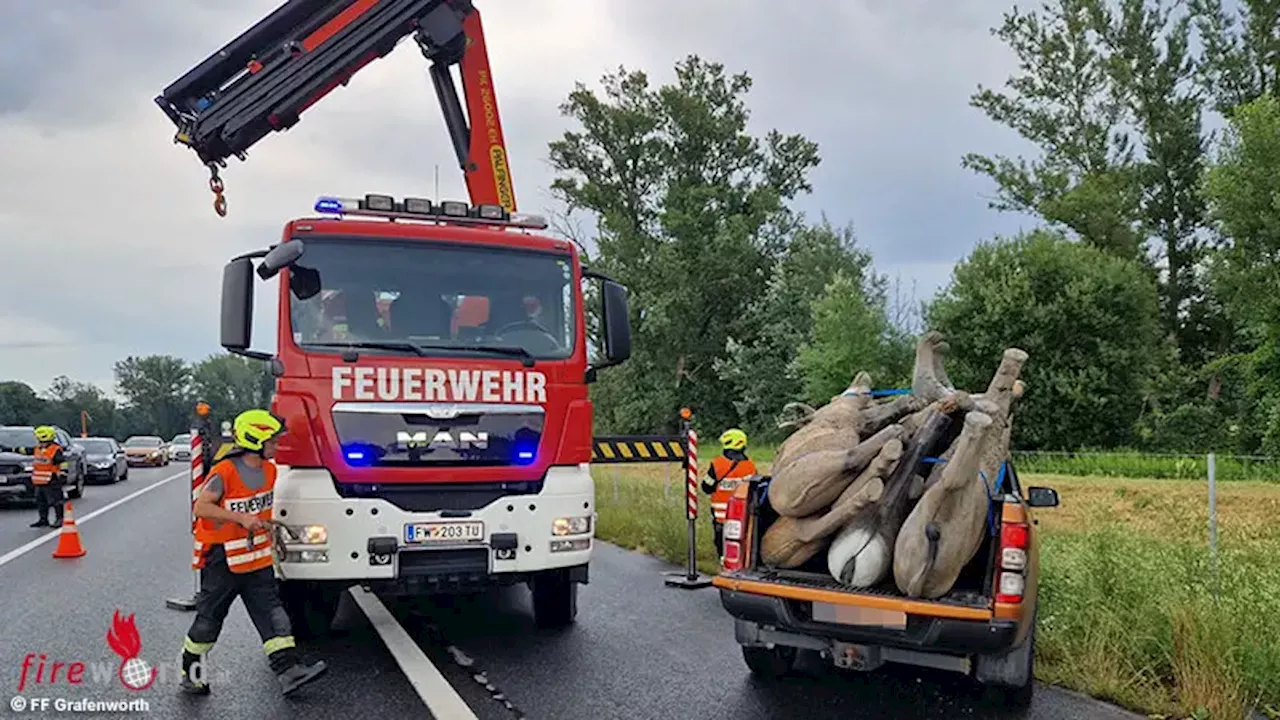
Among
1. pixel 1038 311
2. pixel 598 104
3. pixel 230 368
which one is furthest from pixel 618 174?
pixel 230 368

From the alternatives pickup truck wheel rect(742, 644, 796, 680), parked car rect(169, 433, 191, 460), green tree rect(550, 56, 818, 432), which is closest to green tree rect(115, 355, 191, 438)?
parked car rect(169, 433, 191, 460)

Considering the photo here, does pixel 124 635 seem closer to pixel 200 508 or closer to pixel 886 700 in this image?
pixel 200 508

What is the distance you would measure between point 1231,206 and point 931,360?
26.8 meters

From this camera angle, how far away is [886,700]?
217 inches

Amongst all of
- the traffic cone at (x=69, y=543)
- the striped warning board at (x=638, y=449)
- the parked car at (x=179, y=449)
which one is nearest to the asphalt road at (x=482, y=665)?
the striped warning board at (x=638, y=449)

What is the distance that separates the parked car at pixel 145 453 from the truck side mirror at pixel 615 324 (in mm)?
39388

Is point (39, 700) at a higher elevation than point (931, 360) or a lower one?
lower

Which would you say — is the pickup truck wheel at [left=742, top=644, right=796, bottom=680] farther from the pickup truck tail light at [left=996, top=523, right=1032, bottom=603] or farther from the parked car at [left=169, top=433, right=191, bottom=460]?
the parked car at [left=169, top=433, right=191, bottom=460]

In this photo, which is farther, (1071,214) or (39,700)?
(1071,214)

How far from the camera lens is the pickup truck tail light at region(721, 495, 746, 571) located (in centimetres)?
559

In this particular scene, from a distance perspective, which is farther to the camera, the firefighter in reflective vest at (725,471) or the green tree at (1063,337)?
the green tree at (1063,337)

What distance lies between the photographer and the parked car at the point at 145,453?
41.6 metres

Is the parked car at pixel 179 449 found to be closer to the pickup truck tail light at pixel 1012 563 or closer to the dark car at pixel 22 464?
the dark car at pixel 22 464

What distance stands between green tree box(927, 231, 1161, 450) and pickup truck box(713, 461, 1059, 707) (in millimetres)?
25696
